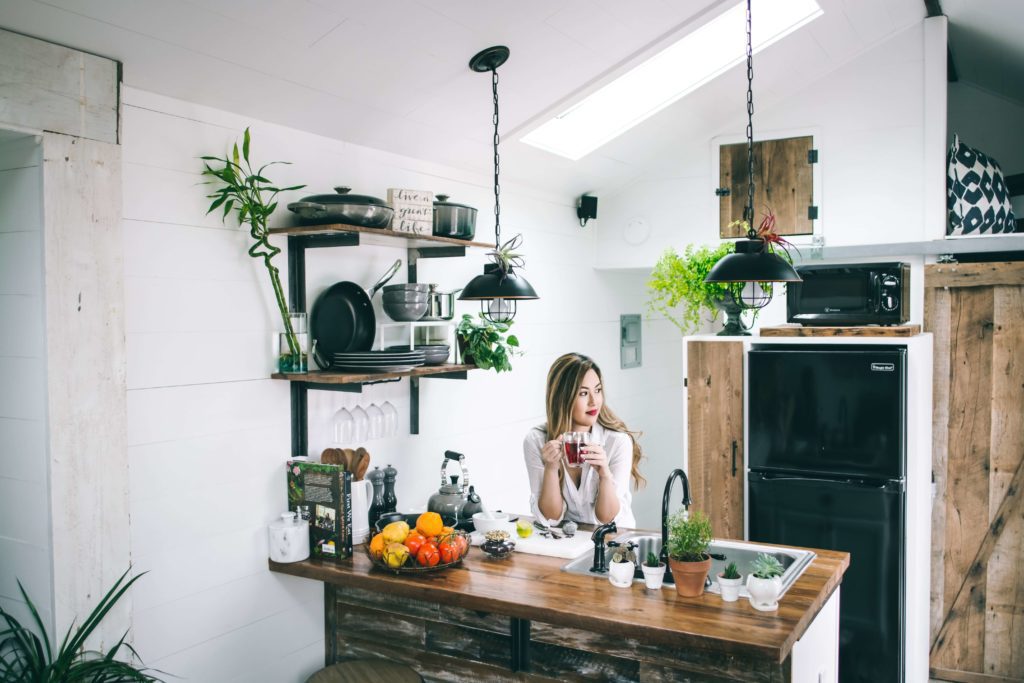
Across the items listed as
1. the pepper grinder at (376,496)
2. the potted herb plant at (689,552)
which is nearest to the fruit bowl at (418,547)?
the pepper grinder at (376,496)

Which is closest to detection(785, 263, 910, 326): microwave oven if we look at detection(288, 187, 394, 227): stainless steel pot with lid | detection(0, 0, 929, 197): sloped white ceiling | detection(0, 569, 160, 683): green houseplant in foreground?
detection(0, 0, 929, 197): sloped white ceiling

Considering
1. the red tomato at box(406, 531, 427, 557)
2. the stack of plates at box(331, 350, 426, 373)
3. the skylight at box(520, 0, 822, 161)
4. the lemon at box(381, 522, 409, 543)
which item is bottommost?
the red tomato at box(406, 531, 427, 557)

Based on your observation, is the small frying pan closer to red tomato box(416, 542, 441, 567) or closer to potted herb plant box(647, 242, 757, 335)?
red tomato box(416, 542, 441, 567)

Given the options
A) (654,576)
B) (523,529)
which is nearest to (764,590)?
(654,576)

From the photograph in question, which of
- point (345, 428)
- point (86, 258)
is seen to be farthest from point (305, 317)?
point (86, 258)

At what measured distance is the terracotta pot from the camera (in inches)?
94.1

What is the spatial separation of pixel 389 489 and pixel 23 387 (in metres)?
1.37

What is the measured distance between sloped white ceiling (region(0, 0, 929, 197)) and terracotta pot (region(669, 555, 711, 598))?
185 cm

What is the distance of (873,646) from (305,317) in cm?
285

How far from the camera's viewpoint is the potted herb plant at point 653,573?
2473 mm

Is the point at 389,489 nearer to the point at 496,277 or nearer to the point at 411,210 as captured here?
the point at 496,277

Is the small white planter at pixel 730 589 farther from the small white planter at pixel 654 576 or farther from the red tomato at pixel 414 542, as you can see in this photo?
the red tomato at pixel 414 542

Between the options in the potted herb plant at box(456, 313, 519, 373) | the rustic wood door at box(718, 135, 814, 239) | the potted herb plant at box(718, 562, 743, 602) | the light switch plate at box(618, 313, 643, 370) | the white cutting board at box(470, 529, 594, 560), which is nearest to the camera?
the potted herb plant at box(718, 562, 743, 602)

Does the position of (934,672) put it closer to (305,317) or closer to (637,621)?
(637,621)
